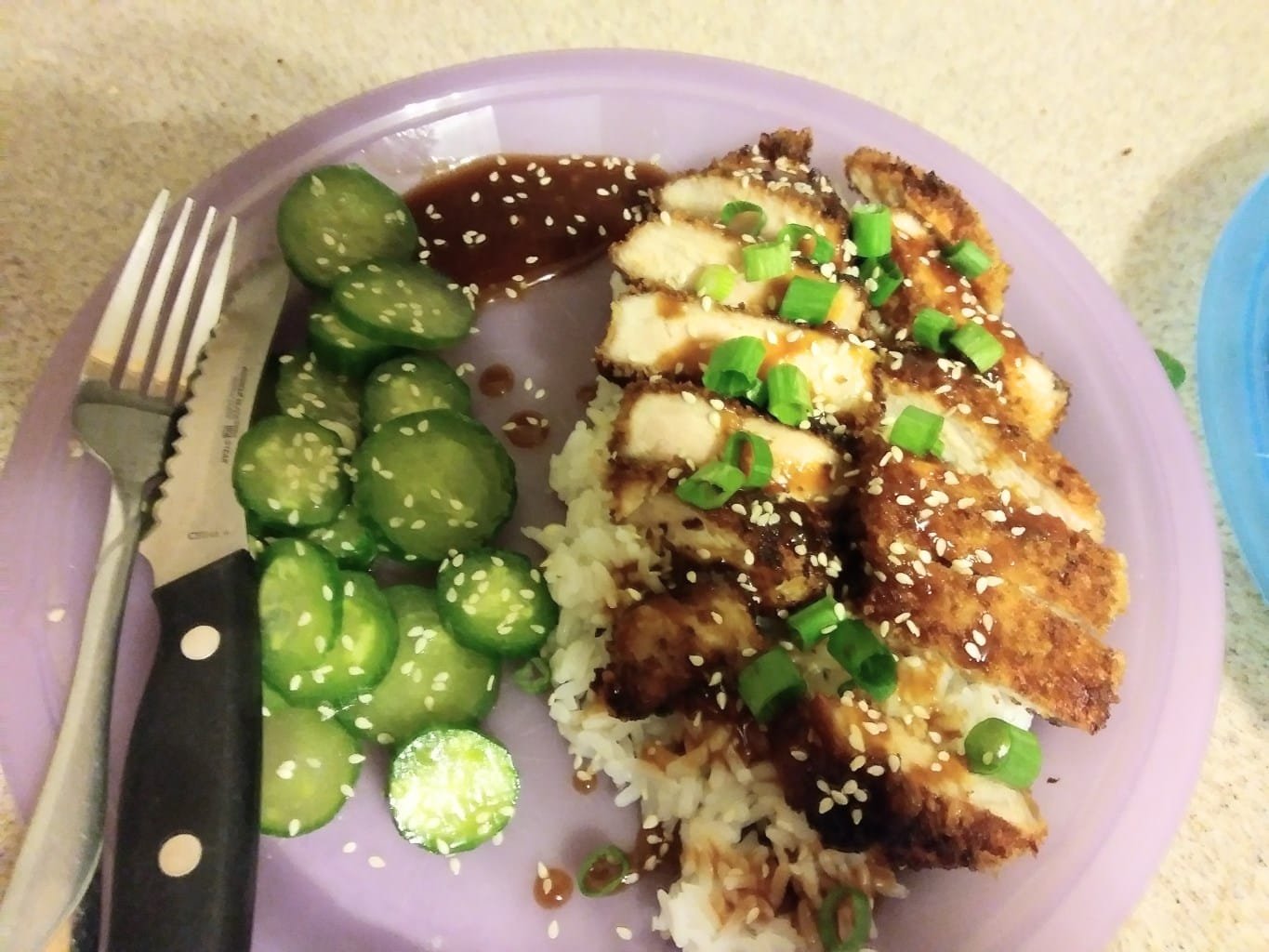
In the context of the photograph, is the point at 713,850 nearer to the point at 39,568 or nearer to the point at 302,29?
the point at 39,568

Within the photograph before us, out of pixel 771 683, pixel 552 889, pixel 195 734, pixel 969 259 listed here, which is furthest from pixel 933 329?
pixel 195 734

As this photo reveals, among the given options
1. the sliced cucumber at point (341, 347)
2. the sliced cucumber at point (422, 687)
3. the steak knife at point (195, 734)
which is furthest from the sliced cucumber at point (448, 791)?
the sliced cucumber at point (341, 347)

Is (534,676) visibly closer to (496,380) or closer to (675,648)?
(675,648)

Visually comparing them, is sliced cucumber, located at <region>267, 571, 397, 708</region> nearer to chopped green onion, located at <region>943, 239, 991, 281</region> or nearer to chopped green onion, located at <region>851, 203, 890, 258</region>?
chopped green onion, located at <region>851, 203, 890, 258</region>

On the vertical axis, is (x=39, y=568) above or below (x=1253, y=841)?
above

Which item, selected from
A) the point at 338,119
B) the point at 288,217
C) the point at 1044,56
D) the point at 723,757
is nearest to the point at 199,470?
the point at 288,217

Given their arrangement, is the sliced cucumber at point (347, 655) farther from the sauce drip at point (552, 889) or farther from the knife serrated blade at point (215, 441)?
the sauce drip at point (552, 889)

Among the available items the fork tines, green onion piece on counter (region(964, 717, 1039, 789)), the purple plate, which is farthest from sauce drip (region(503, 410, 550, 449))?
green onion piece on counter (region(964, 717, 1039, 789))
